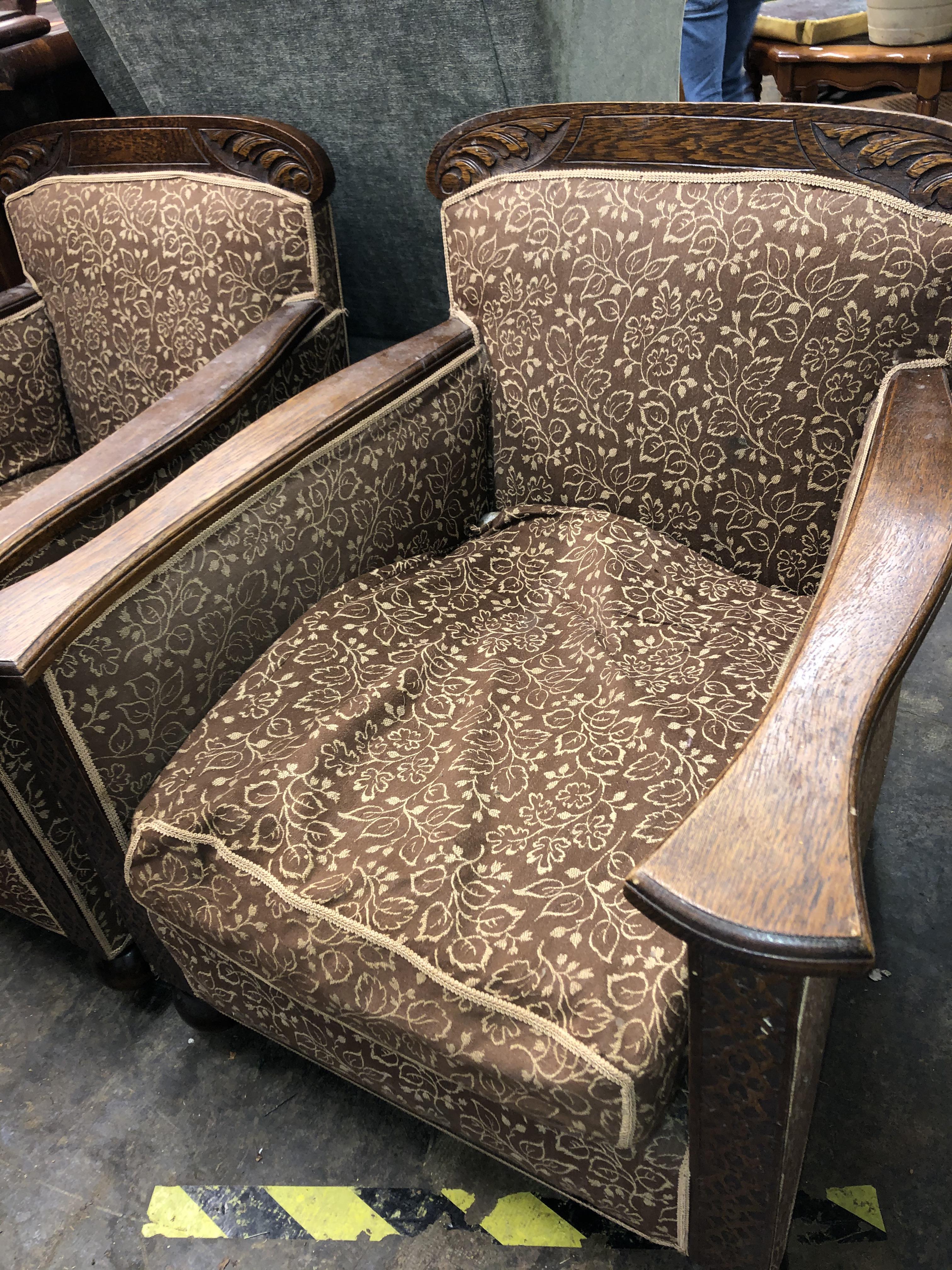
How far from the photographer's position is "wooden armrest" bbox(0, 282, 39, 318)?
1.64 meters

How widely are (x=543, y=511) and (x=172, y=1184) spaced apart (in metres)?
0.95

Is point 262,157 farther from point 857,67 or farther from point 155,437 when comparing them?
point 857,67

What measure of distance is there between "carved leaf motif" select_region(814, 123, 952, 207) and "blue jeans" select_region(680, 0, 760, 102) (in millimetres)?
1239

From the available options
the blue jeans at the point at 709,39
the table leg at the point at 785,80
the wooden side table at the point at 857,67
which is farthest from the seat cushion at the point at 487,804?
the table leg at the point at 785,80

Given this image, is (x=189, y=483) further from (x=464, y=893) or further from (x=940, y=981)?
(x=940, y=981)

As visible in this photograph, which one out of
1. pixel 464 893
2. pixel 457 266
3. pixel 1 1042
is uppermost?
pixel 457 266

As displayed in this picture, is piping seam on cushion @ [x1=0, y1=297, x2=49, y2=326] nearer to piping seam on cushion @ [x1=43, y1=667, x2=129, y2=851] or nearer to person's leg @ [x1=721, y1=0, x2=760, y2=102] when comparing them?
piping seam on cushion @ [x1=43, y1=667, x2=129, y2=851]

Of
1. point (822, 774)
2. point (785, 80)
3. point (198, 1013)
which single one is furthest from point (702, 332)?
point (785, 80)

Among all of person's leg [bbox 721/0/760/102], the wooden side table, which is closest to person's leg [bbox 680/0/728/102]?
person's leg [bbox 721/0/760/102]

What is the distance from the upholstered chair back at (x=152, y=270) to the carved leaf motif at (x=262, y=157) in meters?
0.02

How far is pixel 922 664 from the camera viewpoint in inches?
66.4

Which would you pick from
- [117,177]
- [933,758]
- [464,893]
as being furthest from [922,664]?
[117,177]

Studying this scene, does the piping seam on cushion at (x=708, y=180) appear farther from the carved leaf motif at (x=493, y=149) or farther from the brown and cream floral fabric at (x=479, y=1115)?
the brown and cream floral fabric at (x=479, y=1115)

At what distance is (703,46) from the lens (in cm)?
222
